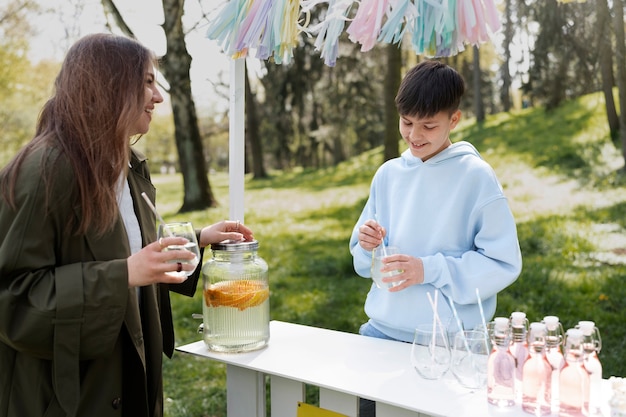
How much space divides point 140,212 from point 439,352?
1.03 m

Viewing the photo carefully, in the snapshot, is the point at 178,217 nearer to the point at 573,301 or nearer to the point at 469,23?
the point at 573,301

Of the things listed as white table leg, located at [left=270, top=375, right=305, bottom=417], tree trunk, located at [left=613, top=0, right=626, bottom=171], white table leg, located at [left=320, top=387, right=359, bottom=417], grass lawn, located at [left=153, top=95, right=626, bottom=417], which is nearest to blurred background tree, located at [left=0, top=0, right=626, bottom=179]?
tree trunk, located at [left=613, top=0, right=626, bottom=171]

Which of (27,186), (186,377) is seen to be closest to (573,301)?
(186,377)

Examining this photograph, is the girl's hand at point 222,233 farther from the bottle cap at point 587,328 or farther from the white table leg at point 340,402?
the bottle cap at point 587,328

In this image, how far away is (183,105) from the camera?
8930 mm

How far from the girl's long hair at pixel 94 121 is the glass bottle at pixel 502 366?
1120mm

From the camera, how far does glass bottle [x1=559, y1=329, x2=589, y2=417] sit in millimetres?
1642

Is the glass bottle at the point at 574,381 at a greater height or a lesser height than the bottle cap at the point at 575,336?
lesser

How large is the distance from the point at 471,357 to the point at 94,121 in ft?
4.14

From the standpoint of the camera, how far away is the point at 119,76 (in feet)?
6.28

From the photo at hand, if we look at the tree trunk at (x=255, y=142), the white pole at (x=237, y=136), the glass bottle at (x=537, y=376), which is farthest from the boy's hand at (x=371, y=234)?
the tree trunk at (x=255, y=142)

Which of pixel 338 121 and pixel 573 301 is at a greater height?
pixel 338 121

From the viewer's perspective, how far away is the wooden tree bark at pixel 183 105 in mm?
8000

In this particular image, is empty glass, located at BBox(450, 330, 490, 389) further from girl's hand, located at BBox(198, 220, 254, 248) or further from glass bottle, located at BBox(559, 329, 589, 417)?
girl's hand, located at BBox(198, 220, 254, 248)
